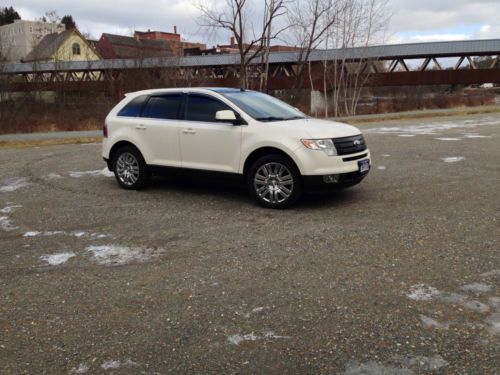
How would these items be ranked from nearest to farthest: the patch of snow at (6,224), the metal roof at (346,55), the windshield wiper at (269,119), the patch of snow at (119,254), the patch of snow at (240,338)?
the patch of snow at (240,338), the patch of snow at (119,254), the patch of snow at (6,224), the windshield wiper at (269,119), the metal roof at (346,55)

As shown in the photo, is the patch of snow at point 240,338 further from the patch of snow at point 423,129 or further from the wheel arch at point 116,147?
the patch of snow at point 423,129

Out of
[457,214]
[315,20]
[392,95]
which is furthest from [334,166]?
[392,95]

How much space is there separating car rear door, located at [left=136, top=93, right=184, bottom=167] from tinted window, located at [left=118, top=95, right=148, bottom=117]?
12 cm

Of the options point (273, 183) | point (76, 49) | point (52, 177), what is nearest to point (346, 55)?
point (52, 177)

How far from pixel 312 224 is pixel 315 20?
2761 cm

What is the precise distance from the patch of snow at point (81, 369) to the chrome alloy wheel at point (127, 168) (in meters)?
5.54

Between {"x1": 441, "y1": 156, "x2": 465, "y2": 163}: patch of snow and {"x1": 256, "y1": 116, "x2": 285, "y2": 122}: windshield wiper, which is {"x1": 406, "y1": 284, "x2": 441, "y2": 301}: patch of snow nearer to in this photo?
{"x1": 256, "y1": 116, "x2": 285, "y2": 122}: windshield wiper

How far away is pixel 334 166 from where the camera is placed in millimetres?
6770

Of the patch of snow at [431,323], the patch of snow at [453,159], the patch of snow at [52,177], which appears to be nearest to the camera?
the patch of snow at [431,323]

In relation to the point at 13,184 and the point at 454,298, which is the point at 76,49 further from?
the point at 454,298

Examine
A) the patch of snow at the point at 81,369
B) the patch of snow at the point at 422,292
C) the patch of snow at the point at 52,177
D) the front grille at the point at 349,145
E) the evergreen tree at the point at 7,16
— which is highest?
the evergreen tree at the point at 7,16

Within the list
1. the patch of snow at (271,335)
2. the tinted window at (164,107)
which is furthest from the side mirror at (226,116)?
the patch of snow at (271,335)

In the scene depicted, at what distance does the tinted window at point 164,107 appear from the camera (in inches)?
316

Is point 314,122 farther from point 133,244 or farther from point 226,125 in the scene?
point 133,244
